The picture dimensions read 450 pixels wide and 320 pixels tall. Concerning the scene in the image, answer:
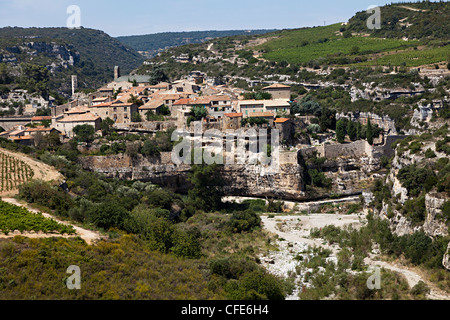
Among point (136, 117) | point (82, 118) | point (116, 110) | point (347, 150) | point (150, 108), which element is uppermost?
point (150, 108)

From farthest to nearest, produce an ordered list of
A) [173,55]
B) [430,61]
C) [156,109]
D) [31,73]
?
[173,55] → [31,73] → [430,61] → [156,109]

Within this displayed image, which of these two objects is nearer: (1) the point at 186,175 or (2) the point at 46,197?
(2) the point at 46,197

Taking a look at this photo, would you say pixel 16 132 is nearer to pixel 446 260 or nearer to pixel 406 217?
pixel 406 217

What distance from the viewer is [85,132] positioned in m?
60.9

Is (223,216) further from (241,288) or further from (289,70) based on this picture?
(289,70)

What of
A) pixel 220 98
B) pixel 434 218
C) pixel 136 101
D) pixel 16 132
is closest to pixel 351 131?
pixel 220 98

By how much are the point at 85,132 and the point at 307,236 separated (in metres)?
27.0

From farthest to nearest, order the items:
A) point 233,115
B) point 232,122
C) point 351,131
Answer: point 351,131, point 233,115, point 232,122

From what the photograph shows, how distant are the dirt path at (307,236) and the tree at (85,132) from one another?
2045 cm

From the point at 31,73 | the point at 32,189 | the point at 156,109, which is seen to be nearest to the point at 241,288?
the point at 32,189

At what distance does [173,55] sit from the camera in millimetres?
117125

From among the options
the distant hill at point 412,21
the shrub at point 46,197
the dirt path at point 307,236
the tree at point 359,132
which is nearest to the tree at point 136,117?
the dirt path at point 307,236

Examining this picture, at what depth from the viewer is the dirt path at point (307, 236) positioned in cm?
3333

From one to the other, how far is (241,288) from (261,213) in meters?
22.4
